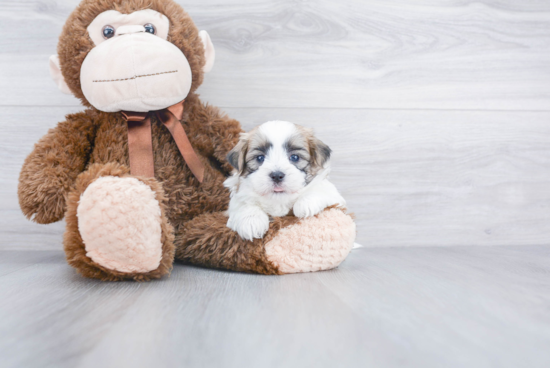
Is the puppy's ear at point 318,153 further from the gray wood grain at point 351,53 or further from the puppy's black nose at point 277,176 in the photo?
the gray wood grain at point 351,53

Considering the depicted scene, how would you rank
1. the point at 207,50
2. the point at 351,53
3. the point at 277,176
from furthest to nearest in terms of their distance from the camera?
the point at 351,53
the point at 207,50
the point at 277,176

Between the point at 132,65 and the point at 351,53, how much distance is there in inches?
33.2

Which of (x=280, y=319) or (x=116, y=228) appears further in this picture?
(x=116, y=228)

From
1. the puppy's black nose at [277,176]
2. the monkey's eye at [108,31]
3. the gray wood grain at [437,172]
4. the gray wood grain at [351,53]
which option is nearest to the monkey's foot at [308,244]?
the puppy's black nose at [277,176]

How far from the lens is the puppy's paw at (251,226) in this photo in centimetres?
101

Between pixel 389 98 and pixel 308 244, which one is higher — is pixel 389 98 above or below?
above

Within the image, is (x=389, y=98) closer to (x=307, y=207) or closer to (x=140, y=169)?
(x=307, y=207)

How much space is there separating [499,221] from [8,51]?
1976 millimetres

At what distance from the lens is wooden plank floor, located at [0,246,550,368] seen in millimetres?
554

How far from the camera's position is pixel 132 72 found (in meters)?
1.01

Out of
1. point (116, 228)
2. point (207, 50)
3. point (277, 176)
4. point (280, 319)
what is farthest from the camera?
point (207, 50)

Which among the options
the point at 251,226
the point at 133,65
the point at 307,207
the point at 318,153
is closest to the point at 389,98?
the point at 318,153

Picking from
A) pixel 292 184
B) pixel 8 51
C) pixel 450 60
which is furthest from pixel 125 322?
pixel 450 60

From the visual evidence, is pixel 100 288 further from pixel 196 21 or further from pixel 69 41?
pixel 196 21
